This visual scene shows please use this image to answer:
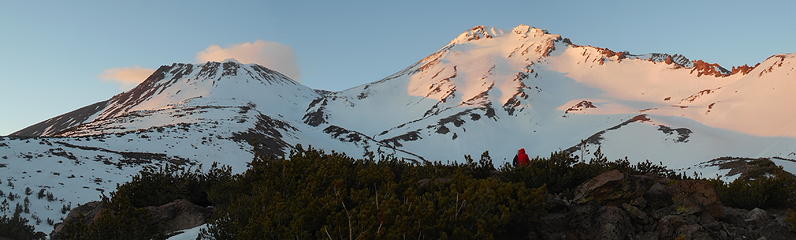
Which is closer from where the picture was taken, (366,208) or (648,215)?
(366,208)

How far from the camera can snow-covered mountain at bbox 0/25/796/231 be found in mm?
26531

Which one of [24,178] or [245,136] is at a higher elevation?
[245,136]

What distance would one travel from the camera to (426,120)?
12650 centimetres

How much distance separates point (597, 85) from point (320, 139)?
130 metres

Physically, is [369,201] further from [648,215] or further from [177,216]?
[177,216]

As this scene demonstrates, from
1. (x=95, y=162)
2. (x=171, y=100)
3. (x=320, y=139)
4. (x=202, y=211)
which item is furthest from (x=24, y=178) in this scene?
(x=171, y=100)

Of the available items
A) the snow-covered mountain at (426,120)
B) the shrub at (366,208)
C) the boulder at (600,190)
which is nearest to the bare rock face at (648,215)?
the boulder at (600,190)

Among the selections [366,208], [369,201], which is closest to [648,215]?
[369,201]

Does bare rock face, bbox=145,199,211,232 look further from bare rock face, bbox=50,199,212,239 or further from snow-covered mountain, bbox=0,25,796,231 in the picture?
snow-covered mountain, bbox=0,25,796,231

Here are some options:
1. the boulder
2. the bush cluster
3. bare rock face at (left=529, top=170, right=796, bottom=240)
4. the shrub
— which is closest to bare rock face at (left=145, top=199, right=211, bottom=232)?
the bush cluster

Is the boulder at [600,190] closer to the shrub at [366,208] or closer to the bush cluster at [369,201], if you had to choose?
the bush cluster at [369,201]

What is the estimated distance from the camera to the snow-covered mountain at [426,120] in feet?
87.0

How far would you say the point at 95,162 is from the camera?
78.6 ft

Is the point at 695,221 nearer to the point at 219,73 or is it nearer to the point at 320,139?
the point at 320,139
